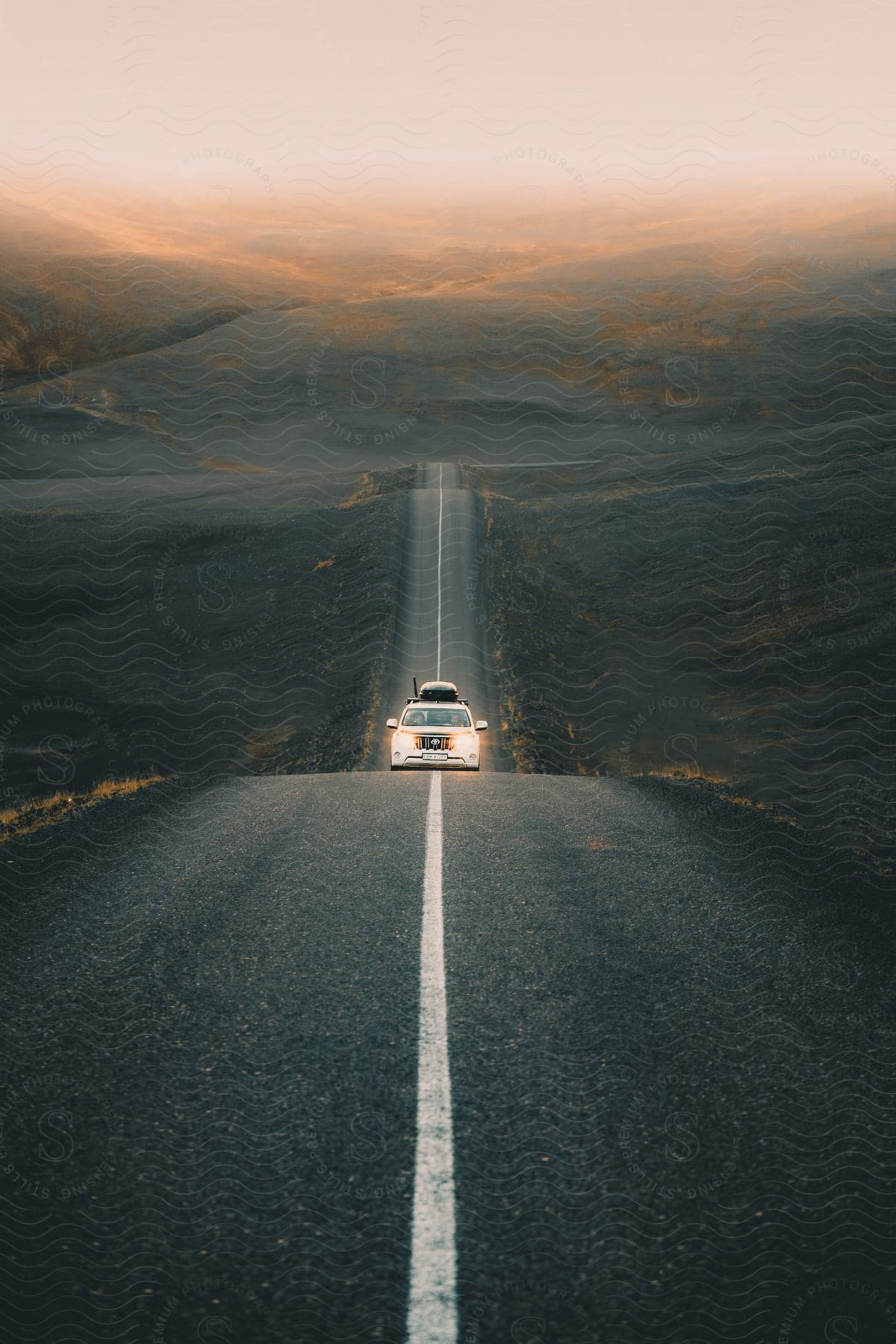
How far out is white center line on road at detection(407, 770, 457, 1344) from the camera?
10.9 feet

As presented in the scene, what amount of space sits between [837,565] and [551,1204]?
33.1 meters

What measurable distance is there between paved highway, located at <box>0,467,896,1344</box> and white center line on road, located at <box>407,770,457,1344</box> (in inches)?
0.5

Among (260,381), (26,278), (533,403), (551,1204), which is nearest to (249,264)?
(26,278)

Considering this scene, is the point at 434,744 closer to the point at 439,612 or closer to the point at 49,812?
the point at 49,812

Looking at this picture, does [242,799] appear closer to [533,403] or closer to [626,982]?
[626,982]

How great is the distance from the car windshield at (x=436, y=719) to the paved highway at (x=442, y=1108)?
872cm

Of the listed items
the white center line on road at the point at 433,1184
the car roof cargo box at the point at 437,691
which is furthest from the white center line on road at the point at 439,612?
the white center line on road at the point at 433,1184

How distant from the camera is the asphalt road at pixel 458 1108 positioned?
3463 mm

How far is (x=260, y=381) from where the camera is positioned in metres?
85.4

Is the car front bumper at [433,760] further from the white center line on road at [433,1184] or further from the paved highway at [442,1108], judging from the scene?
the white center line on road at [433,1184]

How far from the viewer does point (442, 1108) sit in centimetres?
449

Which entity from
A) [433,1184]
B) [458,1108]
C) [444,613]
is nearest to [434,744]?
[458,1108]

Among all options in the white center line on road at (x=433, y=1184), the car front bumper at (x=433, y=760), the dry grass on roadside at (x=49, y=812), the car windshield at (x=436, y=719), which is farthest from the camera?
the car windshield at (x=436, y=719)

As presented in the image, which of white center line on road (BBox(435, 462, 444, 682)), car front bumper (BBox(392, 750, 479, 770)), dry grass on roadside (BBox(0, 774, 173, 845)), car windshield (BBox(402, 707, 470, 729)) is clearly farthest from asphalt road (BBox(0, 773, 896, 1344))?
white center line on road (BBox(435, 462, 444, 682))
